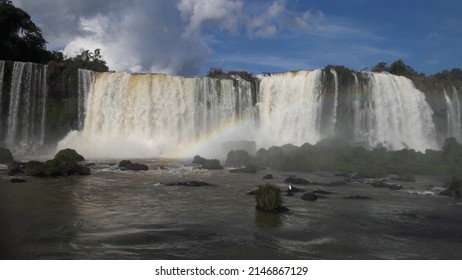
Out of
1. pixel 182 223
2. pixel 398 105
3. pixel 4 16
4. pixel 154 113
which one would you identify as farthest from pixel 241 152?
pixel 4 16

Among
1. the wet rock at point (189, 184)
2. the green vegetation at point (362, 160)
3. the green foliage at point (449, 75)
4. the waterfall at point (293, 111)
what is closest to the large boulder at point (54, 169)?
the wet rock at point (189, 184)

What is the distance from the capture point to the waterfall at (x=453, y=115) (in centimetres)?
3186

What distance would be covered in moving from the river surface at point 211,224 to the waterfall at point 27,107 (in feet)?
48.7

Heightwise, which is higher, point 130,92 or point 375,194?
point 130,92

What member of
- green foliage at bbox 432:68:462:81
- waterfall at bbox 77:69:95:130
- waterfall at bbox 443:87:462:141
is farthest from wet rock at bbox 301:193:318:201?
green foliage at bbox 432:68:462:81

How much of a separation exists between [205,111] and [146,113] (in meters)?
3.88

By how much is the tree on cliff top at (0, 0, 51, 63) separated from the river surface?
2202 centimetres

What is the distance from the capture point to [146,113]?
28406 millimetres

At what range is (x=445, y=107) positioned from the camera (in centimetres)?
3225

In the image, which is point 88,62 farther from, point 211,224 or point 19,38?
point 211,224

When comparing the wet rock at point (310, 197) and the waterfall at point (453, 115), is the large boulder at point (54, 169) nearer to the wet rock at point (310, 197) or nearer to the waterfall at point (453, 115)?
the wet rock at point (310, 197)
